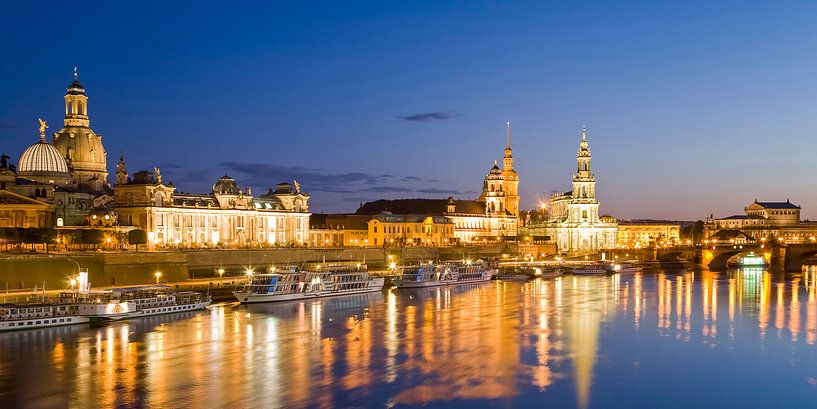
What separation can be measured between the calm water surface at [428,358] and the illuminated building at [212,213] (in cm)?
2900

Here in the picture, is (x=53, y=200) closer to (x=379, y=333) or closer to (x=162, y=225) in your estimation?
(x=162, y=225)

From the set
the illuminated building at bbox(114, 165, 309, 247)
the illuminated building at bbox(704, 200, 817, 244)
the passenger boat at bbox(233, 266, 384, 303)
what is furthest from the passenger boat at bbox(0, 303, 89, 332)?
the illuminated building at bbox(704, 200, 817, 244)

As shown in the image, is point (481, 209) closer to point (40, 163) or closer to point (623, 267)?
point (623, 267)

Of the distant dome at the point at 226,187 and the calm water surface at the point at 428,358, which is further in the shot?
the distant dome at the point at 226,187

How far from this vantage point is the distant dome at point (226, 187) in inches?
3573

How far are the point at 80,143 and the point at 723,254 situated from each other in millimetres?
86217

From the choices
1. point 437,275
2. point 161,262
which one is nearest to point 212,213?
point 161,262

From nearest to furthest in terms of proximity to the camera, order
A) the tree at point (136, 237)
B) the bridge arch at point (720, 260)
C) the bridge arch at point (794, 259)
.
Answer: the tree at point (136, 237), the bridge arch at point (794, 259), the bridge arch at point (720, 260)

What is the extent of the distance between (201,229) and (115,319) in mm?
40127

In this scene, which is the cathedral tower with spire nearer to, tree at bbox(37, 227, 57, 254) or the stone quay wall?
the stone quay wall

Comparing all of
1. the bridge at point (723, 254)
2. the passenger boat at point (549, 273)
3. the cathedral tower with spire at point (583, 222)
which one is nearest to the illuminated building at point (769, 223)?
the cathedral tower with spire at point (583, 222)

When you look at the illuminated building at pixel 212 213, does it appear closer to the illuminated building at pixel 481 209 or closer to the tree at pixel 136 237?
the tree at pixel 136 237

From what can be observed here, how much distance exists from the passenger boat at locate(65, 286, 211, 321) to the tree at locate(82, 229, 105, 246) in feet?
61.3

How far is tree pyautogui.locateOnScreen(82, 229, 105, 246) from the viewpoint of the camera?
69.1m
